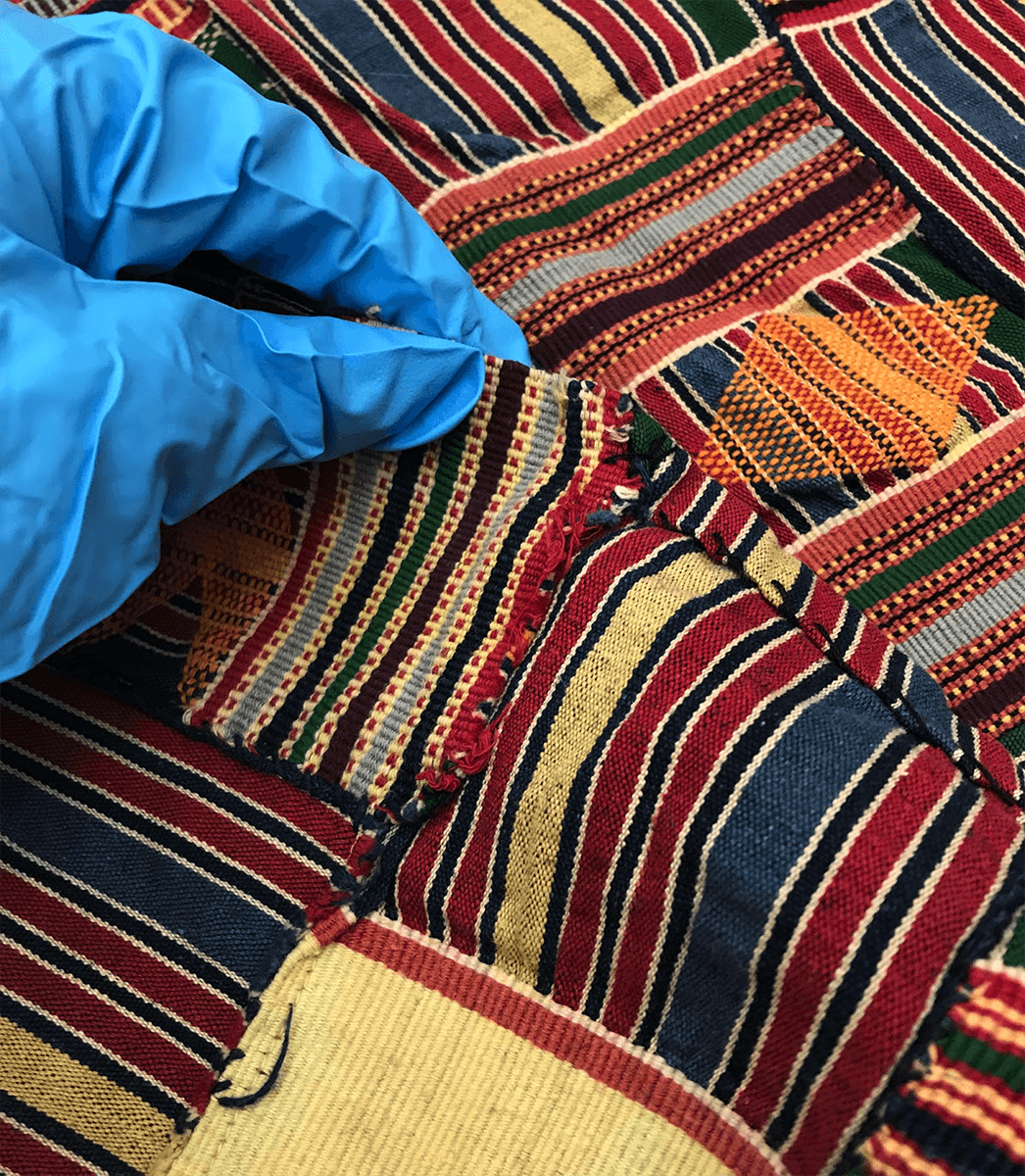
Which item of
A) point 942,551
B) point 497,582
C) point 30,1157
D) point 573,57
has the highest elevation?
point 573,57

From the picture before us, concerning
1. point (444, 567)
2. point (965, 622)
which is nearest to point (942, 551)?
point (965, 622)

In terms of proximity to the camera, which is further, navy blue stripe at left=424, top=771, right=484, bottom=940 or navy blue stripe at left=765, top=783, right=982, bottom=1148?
navy blue stripe at left=424, top=771, right=484, bottom=940

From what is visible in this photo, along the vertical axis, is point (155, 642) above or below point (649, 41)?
below

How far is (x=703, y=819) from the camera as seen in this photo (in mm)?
672

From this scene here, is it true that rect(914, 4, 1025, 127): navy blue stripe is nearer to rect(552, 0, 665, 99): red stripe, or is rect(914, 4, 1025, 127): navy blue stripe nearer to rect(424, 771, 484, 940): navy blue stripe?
rect(552, 0, 665, 99): red stripe

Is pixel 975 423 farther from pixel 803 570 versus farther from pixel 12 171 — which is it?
pixel 12 171

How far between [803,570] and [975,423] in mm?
227

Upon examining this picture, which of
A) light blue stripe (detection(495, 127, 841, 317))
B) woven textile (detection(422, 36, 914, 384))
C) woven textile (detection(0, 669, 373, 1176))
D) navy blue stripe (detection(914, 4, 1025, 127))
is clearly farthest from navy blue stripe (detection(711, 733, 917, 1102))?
navy blue stripe (detection(914, 4, 1025, 127))

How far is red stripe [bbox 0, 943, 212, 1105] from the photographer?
0.75m

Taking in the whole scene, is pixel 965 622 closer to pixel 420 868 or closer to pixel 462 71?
pixel 420 868

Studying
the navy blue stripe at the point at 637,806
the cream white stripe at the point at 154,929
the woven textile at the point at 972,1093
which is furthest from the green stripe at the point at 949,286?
Answer: the cream white stripe at the point at 154,929

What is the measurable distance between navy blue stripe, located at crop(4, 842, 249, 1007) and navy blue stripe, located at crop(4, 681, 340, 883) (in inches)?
4.0

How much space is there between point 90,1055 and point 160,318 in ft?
1.81

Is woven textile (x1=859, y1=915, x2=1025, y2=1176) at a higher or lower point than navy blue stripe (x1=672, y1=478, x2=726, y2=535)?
lower
